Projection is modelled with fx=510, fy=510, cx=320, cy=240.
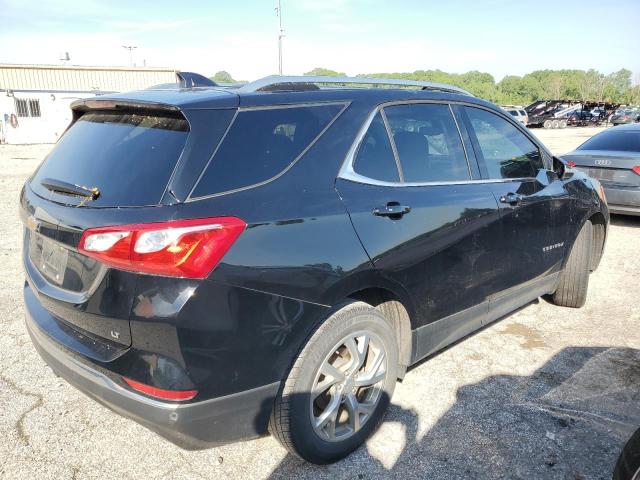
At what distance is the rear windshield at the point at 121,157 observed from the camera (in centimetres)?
204

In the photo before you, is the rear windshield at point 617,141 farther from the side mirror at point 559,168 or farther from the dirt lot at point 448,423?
the dirt lot at point 448,423

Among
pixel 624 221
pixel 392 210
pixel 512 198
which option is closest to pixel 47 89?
pixel 624 221

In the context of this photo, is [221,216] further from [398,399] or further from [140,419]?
[398,399]

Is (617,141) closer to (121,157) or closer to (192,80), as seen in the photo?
(192,80)

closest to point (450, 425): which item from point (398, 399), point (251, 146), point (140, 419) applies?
point (398, 399)

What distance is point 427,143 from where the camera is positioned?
304 centimetres

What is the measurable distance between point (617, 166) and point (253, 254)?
23.3 ft

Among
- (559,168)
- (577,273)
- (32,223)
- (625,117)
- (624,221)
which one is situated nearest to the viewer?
(32,223)

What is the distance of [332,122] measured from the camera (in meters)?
2.50

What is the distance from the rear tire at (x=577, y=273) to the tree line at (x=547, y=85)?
6501 cm

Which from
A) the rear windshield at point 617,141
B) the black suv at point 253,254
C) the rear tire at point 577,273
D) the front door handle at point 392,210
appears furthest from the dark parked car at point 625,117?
the front door handle at point 392,210

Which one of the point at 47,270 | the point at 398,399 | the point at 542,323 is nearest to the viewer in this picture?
the point at 47,270

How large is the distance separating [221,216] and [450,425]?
1.81 m

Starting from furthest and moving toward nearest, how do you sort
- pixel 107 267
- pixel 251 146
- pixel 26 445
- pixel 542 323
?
pixel 542 323 < pixel 26 445 < pixel 251 146 < pixel 107 267
